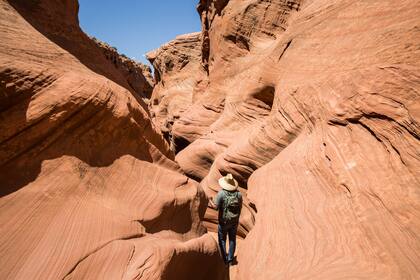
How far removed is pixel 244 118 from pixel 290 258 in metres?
5.33

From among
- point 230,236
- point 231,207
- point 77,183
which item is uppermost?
point 77,183

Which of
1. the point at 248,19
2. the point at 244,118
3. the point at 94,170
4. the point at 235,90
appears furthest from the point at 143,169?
the point at 248,19

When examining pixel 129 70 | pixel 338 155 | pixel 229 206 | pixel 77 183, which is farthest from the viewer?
pixel 129 70

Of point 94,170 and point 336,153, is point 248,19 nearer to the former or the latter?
point 336,153

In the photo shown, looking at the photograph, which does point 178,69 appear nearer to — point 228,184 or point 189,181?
point 189,181

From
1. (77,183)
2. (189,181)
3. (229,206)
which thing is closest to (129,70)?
(189,181)

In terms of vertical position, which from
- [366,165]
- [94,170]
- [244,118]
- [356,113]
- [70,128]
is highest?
[70,128]

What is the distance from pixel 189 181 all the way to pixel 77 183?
68.9 inches

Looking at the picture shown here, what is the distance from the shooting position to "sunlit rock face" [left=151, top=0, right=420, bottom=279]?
2486mm

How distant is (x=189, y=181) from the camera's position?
13.9 ft

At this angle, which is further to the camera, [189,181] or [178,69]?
[178,69]

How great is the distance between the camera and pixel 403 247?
2236 millimetres

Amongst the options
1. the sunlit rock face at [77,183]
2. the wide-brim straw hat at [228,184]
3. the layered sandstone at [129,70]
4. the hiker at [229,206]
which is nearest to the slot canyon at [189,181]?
the sunlit rock face at [77,183]

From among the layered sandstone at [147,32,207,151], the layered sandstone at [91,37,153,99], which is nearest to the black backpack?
the layered sandstone at [147,32,207,151]
